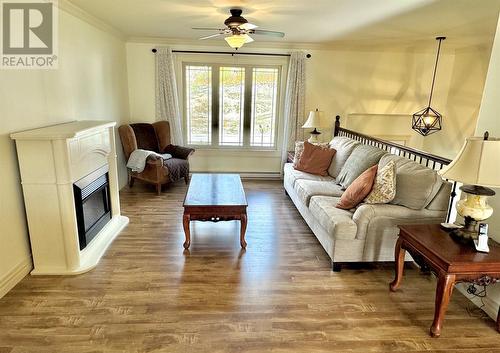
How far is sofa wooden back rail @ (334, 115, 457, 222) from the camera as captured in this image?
9.30 feet

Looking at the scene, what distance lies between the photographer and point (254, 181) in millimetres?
5973

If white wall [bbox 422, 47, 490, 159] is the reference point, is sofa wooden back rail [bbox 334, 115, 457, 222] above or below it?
below

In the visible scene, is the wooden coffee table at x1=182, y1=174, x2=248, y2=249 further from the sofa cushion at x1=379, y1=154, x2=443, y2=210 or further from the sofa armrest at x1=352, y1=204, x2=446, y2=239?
the sofa cushion at x1=379, y1=154, x2=443, y2=210

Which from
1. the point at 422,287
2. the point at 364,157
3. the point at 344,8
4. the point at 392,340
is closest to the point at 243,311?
the point at 392,340

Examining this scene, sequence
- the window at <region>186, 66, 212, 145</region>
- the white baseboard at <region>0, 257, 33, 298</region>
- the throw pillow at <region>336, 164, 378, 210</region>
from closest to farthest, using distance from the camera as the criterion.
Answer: the white baseboard at <region>0, 257, 33, 298</region>, the throw pillow at <region>336, 164, 378, 210</region>, the window at <region>186, 66, 212, 145</region>

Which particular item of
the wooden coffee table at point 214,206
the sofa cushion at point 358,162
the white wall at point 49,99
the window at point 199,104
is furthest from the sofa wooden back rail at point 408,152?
the white wall at point 49,99

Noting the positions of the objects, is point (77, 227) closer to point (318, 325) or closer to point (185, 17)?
point (318, 325)

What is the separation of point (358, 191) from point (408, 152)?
37.1 inches

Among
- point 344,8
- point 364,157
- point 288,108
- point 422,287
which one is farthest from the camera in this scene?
point 288,108

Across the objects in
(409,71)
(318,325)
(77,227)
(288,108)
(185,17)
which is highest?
(185,17)

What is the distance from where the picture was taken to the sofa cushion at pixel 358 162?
363 centimetres

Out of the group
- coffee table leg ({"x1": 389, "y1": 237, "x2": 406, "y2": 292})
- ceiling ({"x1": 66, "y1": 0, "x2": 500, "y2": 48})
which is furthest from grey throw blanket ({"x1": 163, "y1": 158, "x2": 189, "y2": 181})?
coffee table leg ({"x1": 389, "y1": 237, "x2": 406, "y2": 292})

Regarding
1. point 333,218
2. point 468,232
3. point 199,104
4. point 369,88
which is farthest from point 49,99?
point 369,88

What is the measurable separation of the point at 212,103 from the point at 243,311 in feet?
14.0
